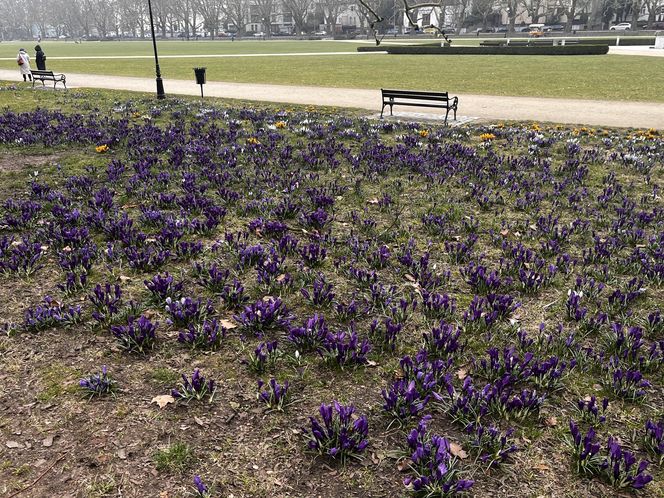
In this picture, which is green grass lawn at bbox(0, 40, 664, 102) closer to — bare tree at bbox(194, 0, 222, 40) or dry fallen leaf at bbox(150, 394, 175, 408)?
dry fallen leaf at bbox(150, 394, 175, 408)

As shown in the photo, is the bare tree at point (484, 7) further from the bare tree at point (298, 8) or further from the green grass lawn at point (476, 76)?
the green grass lawn at point (476, 76)

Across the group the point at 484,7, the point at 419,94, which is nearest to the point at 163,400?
the point at 419,94

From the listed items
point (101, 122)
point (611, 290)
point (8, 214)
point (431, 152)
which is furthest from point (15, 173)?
point (611, 290)

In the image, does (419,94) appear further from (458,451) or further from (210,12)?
(210,12)

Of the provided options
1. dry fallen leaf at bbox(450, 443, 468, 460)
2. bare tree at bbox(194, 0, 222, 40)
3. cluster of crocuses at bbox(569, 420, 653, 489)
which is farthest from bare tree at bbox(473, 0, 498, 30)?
dry fallen leaf at bbox(450, 443, 468, 460)

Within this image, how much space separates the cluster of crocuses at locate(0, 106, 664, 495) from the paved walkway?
5.60 m

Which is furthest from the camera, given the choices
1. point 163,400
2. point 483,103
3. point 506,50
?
point 506,50

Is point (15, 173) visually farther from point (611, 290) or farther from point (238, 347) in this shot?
point (611, 290)

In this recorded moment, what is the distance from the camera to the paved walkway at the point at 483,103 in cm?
1463

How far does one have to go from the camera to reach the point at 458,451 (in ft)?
9.49

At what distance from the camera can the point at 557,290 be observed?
4.72m

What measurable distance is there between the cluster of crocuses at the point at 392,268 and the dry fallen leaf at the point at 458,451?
0.08 m

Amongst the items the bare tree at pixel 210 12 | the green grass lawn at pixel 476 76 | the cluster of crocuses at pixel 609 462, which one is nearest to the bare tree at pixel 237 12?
the bare tree at pixel 210 12

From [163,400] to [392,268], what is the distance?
2.71m
